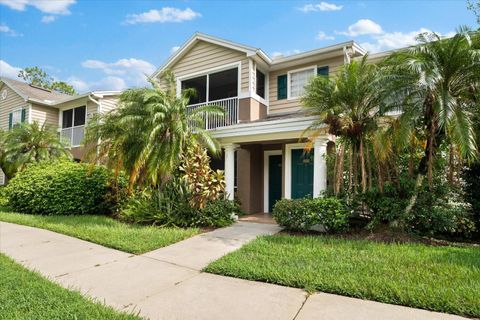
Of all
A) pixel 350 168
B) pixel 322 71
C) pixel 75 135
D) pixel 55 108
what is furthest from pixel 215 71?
pixel 55 108

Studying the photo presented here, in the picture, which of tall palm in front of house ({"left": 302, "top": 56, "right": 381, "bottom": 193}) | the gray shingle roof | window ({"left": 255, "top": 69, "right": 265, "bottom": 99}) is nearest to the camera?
tall palm in front of house ({"left": 302, "top": 56, "right": 381, "bottom": 193})

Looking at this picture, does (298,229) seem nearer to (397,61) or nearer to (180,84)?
(397,61)

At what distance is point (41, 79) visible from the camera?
39.9 metres

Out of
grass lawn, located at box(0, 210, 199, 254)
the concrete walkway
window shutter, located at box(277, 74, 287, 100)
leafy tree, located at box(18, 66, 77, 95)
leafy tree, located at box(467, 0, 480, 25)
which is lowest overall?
the concrete walkway

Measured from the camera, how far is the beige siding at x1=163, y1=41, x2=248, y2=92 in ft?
38.4

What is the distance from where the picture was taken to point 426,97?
629 cm

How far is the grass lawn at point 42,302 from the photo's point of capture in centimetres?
338

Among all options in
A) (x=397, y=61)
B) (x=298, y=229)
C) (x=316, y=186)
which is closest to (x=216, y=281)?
(x=298, y=229)

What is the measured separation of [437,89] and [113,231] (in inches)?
326

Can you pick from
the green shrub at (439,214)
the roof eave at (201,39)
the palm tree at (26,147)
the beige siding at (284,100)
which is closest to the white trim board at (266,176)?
the beige siding at (284,100)

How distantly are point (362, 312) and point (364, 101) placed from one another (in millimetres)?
4951

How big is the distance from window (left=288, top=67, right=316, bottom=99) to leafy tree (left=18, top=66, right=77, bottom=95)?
37.1 meters

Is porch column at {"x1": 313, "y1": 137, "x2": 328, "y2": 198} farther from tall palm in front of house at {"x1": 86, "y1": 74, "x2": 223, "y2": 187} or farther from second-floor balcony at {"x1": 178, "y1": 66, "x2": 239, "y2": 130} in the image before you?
second-floor balcony at {"x1": 178, "y1": 66, "x2": 239, "y2": 130}

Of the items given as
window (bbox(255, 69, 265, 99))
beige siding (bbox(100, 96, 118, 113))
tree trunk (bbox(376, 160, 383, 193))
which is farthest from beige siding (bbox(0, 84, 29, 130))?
tree trunk (bbox(376, 160, 383, 193))
